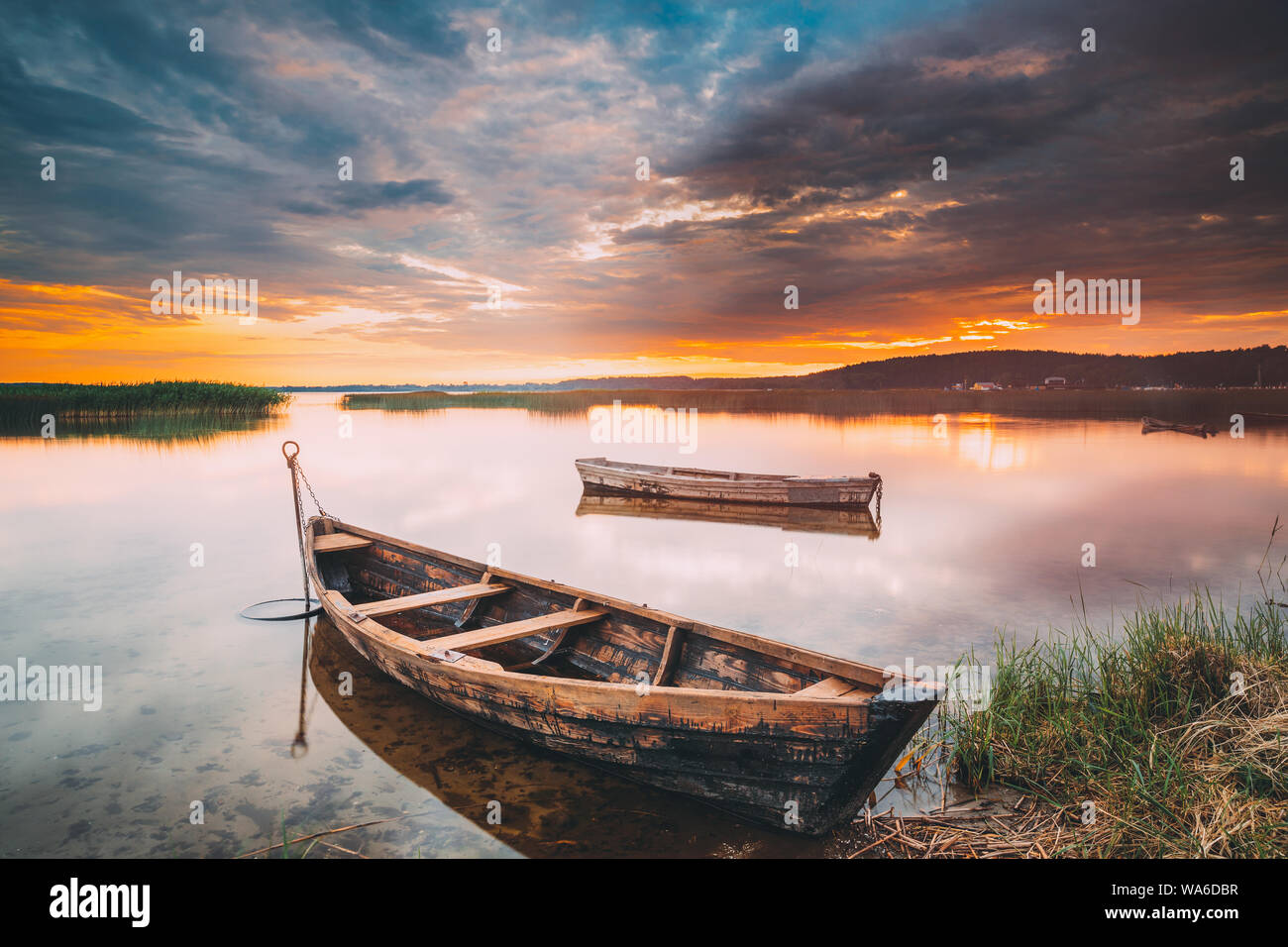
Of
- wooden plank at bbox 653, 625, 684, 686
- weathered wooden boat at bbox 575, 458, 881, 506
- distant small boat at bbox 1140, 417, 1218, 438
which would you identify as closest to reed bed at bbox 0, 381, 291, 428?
weathered wooden boat at bbox 575, 458, 881, 506

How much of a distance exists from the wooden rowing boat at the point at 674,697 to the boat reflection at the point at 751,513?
9.74 metres

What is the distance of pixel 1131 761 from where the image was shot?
4.09 m

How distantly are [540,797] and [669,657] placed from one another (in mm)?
1392

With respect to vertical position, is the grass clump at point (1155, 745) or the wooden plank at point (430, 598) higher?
the wooden plank at point (430, 598)

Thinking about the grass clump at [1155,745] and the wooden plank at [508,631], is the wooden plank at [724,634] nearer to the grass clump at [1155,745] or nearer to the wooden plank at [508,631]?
the wooden plank at [508,631]

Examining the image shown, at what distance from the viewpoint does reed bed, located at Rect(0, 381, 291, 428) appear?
120ft

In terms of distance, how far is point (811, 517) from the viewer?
16547 millimetres

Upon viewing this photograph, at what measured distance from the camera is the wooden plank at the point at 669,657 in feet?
17.3

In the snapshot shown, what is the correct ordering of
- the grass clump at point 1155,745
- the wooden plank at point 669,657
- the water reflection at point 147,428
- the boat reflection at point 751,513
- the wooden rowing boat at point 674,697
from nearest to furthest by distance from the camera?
the grass clump at point 1155,745 < the wooden rowing boat at point 674,697 < the wooden plank at point 669,657 < the boat reflection at point 751,513 < the water reflection at point 147,428

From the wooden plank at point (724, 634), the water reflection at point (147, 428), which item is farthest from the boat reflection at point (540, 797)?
the water reflection at point (147, 428)

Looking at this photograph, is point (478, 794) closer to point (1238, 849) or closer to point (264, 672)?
point (264, 672)
